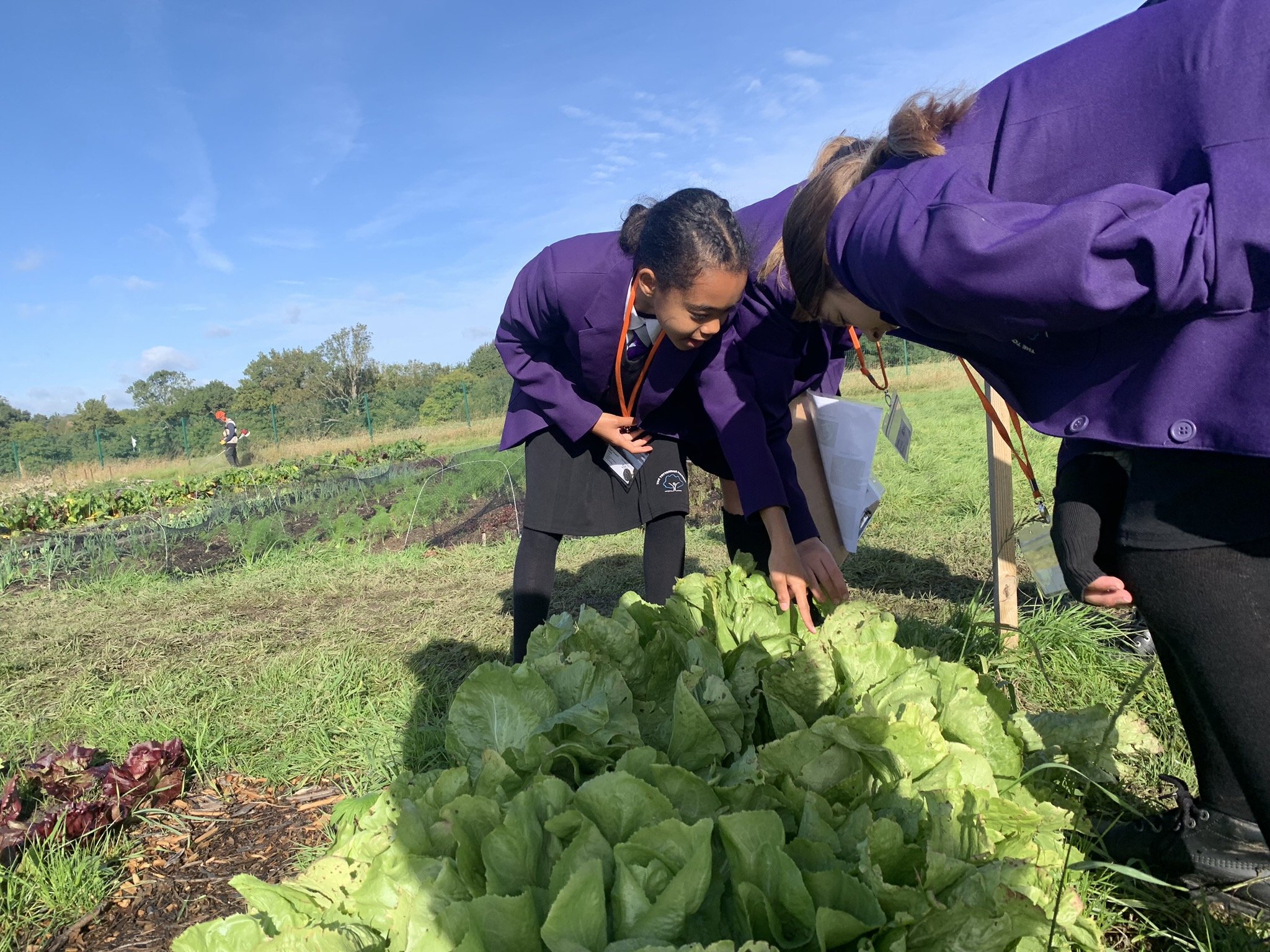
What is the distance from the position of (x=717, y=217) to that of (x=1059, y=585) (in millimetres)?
1578

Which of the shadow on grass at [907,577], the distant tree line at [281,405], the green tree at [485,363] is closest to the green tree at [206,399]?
the distant tree line at [281,405]

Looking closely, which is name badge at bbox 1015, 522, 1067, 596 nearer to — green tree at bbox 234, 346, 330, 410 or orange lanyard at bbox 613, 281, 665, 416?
orange lanyard at bbox 613, 281, 665, 416

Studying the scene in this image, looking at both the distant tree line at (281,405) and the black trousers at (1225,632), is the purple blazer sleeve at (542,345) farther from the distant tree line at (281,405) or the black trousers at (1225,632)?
the distant tree line at (281,405)

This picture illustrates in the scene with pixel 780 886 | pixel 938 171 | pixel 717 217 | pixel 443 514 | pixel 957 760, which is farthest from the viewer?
pixel 443 514

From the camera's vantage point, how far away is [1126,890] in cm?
171

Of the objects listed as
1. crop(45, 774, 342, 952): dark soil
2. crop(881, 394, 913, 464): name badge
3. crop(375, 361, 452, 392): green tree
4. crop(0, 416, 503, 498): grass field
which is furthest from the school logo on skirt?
crop(375, 361, 452, 392): green tree

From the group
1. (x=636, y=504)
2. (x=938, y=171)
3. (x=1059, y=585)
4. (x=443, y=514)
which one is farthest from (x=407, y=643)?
(x=443, y=514)

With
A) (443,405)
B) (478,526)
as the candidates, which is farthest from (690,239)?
(443,405)

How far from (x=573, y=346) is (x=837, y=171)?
1288 millimetres

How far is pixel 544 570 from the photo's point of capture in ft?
9.33

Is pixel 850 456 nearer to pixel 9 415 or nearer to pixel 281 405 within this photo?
pixel 281 405

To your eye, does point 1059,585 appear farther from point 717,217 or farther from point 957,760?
point 717,217

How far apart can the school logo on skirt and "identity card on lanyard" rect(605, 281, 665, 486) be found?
0.10m

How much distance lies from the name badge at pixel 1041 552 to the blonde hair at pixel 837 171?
99 cm
